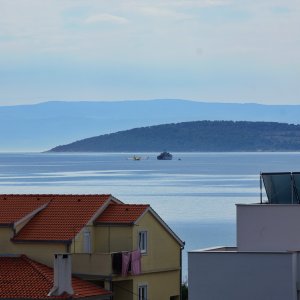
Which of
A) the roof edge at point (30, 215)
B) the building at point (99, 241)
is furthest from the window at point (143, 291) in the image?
the roof edge at point (30, 215)

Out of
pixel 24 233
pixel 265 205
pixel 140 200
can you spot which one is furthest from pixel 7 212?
pixel 140 200

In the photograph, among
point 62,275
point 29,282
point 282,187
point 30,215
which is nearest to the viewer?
point 282,187

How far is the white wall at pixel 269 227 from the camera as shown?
2750cm

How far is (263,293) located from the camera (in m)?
26.1

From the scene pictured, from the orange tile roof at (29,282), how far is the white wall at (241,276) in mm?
5922

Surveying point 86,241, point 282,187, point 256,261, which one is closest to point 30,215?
point 86,241

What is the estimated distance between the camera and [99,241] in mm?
36406

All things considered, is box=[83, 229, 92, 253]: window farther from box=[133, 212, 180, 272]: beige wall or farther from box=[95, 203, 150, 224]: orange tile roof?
box=[133, 212, 180, 272]: beige wall

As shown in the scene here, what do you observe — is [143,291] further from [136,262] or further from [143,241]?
[143,241]

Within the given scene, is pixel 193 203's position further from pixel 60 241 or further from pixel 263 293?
pixel 263 293

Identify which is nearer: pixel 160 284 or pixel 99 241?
pixel 99 241

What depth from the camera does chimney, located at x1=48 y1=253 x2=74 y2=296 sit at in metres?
31.6

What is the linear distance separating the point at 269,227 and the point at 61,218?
997 cm

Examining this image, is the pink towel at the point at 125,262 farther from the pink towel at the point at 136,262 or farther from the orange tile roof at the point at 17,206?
the orange tile roof at the point at 17,206
